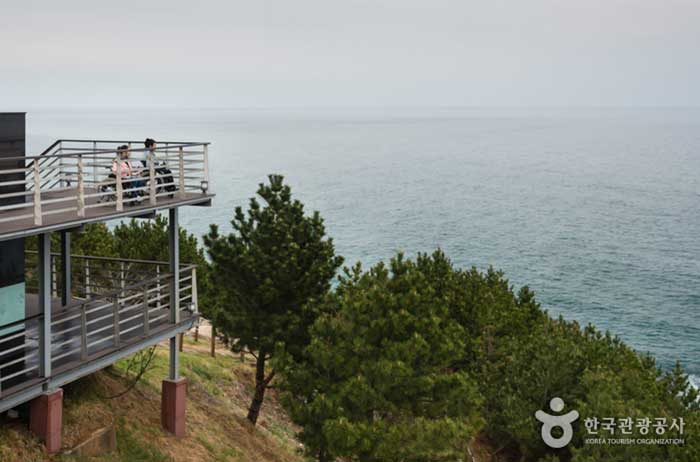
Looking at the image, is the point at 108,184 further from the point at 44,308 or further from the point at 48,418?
the point at 48,418

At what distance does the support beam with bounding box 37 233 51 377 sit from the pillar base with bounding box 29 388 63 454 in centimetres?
64

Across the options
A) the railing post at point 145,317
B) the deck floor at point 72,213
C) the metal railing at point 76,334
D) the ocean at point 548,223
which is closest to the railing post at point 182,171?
the deck floor at point 72,213

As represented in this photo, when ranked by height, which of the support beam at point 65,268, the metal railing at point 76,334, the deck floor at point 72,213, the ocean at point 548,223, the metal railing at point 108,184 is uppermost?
the metal railing at point 108,184

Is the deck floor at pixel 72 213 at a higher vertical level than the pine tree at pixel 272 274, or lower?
higher

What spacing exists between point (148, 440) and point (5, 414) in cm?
363

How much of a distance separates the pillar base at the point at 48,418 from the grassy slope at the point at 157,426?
0.60 ft

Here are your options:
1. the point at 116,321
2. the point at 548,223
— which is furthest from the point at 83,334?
the point at 548,223

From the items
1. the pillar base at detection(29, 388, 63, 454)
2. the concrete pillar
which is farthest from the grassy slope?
the concrete pillar

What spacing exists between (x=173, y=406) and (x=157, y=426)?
0.66 metres

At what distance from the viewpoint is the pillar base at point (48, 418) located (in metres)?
16.5

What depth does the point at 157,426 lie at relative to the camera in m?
20.5

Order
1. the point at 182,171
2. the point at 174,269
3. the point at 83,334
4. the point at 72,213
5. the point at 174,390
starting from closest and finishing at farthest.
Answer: the point at 83,334 < the point at 72,213 < the point at 182,171 < the point at 174,269 < the point at 174,390

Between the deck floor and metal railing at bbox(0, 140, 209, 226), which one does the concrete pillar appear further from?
metal railing at bbox(0, 140, 209, 226)

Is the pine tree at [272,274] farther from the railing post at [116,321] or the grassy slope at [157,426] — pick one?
the railing post at [116,321]
